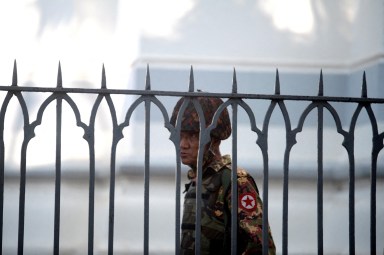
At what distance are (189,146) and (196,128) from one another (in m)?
0.09

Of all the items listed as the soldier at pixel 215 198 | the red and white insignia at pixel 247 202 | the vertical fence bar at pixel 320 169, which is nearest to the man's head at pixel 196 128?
the soldier at pixel 215 198

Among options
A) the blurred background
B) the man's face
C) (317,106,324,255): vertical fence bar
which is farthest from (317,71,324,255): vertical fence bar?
the blurred background

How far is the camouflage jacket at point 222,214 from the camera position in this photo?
4.43 meters

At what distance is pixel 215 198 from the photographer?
14.9 feet

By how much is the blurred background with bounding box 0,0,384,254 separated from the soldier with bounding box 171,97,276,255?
3.15 metres

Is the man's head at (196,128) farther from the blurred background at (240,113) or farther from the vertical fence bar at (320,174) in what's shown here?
the blurred background at (240,113)

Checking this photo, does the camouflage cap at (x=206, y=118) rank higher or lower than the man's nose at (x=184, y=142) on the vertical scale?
higher

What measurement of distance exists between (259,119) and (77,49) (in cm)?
150

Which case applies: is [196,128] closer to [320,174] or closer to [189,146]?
[189,146]

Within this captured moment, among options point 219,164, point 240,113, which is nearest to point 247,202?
point 219,164

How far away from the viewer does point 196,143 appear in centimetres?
467

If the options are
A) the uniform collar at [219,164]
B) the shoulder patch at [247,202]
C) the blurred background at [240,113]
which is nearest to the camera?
the shoulder patch at [247,202]

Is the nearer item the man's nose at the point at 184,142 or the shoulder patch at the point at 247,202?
the shoulder patch at the point at 247,202

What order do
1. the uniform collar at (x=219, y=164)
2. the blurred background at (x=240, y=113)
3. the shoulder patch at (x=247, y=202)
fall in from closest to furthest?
1. the shoulder patch at (x=247, y=202)
2. the uniform collar at (x=219, y=164)
3. the blurred background at (x=240, y=113)
